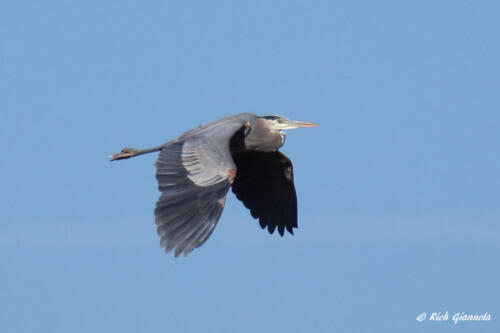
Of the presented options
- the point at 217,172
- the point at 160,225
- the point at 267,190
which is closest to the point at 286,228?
the point at 267,190

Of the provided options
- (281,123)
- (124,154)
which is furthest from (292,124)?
(124,154)

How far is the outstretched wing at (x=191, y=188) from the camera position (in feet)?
31.0

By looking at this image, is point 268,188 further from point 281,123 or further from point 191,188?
point 191,188

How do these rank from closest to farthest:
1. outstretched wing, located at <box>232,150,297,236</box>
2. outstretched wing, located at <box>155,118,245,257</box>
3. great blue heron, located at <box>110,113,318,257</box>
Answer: outstretched wing, located at <box>155,118,245,257</box>, great blue heron, located at <box>110,113,318,257</box>, outstretched wing, located at <box>232,150,297,236</box>

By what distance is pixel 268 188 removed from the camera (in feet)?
44.7

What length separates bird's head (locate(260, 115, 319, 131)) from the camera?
43.5ft

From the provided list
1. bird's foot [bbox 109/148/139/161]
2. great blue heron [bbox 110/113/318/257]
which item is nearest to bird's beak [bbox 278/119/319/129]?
great blue heron [bbox 110/113/318/257]

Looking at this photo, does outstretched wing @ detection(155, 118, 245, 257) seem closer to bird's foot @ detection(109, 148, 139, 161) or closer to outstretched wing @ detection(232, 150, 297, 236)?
bird's foot @ detection(109, 148, 139, 161)

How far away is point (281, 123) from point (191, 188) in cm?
358

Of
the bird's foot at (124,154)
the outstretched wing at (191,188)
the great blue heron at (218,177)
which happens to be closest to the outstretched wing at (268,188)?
the great blue heron at (218,177)

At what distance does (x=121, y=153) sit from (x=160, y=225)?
11.9 ft

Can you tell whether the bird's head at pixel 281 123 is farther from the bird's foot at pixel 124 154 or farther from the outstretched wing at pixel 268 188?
the bird's foot at pixel 124 154

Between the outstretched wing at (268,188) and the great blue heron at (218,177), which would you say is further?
the outstretched wing at (268,188)

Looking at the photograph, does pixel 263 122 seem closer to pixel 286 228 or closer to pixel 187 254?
pixel 286 228
